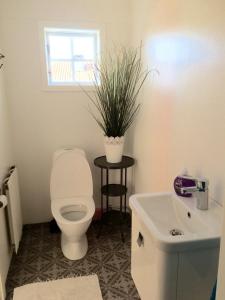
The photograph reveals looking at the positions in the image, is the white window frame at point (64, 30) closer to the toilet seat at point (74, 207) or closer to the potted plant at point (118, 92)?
the potted plant at point (118, 92)

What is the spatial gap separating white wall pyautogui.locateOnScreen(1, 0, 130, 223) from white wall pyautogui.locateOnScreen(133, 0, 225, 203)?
1.47 ft

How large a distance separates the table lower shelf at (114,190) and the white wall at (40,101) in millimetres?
231

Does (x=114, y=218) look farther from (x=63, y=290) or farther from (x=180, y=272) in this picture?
(x=180, y=272)

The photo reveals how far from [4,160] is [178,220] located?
154 cm

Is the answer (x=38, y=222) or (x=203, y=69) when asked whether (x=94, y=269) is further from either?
(x=203, y=69)

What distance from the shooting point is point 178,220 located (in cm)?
155

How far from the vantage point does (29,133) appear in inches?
107

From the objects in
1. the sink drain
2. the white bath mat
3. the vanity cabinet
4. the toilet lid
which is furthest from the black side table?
the vanity cabinet

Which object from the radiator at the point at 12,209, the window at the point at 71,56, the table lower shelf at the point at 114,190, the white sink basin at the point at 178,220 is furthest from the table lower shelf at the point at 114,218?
the window at the point at 71,56

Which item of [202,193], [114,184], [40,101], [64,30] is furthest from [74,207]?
[64,30]

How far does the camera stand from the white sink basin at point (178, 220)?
115 centimetres

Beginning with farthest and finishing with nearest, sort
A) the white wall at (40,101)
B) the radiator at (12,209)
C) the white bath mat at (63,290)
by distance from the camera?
the white wall at (40,101) → the radiator at (12,209) → the white bath mat at (63,290)

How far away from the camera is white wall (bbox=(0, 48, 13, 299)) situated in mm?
1987

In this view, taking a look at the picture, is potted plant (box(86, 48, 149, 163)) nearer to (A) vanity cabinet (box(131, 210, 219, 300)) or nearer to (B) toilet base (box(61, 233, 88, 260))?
(B) toilet base (box(61, 233, 88, 260))
